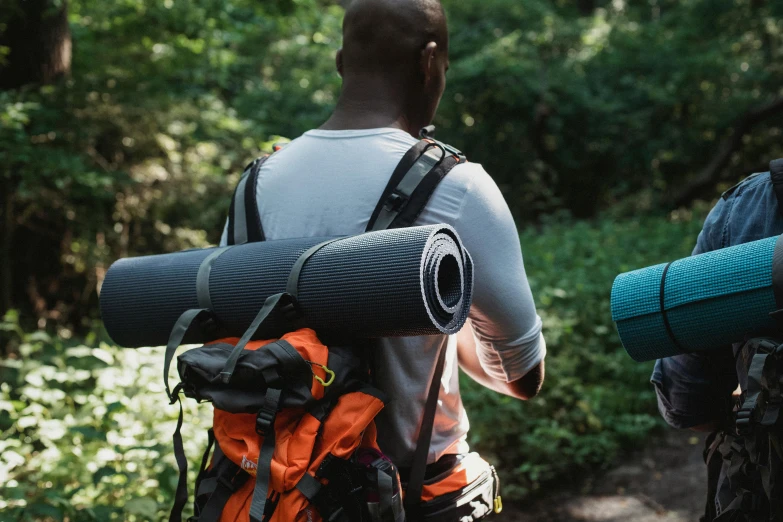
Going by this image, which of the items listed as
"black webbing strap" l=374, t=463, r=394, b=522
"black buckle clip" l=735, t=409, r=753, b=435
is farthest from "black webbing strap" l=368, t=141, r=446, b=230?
"black buckle clip" l=735, t=409, r=753, b=435

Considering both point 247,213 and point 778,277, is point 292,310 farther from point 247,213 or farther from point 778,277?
point 778,277

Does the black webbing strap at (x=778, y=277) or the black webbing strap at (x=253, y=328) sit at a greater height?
the black webbing strap at (x=778, y=277)

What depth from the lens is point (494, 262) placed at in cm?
177

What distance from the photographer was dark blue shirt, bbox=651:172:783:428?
5.43 ft

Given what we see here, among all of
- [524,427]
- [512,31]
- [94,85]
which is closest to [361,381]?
[524,427]

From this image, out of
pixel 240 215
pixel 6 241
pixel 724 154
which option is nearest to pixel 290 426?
pixel 240 215

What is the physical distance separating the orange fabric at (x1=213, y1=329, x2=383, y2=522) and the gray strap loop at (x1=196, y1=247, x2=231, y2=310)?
0.19 metres

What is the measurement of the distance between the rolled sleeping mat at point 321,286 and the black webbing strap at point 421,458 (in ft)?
0.88

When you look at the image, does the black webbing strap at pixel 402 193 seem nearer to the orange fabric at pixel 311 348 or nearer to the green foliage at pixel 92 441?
the orange fabric at pixel 311 348

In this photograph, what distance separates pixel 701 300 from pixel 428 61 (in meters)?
0.91

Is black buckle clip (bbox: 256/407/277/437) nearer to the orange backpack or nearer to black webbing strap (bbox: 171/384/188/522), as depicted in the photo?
the orange backpack

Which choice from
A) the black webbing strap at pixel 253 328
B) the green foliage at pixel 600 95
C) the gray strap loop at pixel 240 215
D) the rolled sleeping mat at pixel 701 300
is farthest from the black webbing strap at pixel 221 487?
the green foliage at pixel 600 95

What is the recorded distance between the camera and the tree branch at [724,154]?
37.4 feet

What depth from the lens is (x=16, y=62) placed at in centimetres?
634
